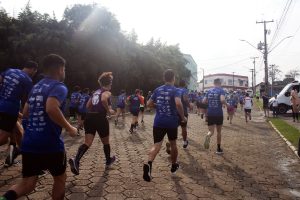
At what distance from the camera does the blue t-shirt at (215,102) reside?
886 centimetres

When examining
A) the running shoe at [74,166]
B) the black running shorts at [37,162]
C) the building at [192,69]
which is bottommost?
the running shoe at [74,166]

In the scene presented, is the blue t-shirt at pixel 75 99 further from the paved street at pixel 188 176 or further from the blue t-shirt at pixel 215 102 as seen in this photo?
the blue t-shirt at pixel 215 102

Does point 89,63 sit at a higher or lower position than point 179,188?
higher

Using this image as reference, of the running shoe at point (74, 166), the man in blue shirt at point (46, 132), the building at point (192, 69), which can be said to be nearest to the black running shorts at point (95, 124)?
the running shoe at point (74, 166)

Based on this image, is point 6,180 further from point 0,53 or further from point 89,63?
point 89,63

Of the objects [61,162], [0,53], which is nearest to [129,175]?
[61,162]

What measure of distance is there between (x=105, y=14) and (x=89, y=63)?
5.30 meters

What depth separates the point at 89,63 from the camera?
25.2 metres

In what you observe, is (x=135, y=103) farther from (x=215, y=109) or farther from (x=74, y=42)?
(x=74, y=42)

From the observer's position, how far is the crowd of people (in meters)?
3.47

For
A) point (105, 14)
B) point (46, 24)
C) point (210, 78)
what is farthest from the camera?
point (210, 78)

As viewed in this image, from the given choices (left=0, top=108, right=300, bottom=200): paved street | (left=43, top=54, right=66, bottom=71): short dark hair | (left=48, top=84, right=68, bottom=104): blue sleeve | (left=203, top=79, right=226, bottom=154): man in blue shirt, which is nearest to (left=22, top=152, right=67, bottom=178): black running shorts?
(left=48, top=84, right=68, bottom=104): blue sleeve

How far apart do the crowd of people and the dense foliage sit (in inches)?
649

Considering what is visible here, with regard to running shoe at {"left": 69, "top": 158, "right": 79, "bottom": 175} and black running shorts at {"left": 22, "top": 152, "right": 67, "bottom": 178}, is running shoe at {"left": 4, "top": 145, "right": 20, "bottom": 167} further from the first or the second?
black running shorts at {"left": 22, "top": 152, "right": 67, "bottom": 178}
